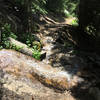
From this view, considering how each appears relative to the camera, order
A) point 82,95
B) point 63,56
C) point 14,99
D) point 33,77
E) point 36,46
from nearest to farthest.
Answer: point 14,99 < point 82,95 < point 33,77 < point 63,56 < point 36,46

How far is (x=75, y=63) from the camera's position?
30.0 feet

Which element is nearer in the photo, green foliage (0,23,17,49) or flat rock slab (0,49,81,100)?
flat rock slab (0,49,81,100)

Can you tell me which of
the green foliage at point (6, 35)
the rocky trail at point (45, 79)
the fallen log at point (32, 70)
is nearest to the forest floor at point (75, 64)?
the rocky trail at point (45, 79)

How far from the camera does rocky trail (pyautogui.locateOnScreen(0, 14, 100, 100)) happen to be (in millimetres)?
5727

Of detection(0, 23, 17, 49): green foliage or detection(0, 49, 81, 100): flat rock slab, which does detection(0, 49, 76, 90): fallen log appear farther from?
detection(0, 23, 17, 49): green foliage

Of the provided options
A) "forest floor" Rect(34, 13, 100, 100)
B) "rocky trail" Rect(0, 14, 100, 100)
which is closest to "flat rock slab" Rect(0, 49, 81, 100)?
"rocky trail" Rect(0, 14, 100, 100)

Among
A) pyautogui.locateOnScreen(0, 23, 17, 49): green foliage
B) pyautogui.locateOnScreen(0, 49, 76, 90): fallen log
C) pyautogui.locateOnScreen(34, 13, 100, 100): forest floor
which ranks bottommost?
pyautogui.locateOnScreen(34, 13, 100, 100): forest floor

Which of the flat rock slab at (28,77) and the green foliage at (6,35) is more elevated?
the green foliage at (6,35)

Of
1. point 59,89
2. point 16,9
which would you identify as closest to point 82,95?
point 59,89

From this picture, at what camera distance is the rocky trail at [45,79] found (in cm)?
573

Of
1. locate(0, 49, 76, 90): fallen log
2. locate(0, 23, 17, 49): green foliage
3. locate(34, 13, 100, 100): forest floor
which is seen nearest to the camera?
locate(34, 13, 100, 100): forest floor

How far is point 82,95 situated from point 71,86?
712mm

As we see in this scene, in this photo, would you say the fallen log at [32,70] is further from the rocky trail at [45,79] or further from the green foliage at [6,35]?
the green foliage at [6,35]

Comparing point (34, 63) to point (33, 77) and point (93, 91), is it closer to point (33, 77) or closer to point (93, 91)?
point (33, 77)
